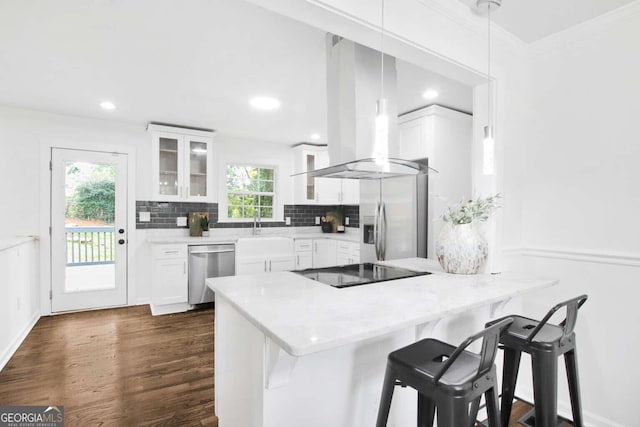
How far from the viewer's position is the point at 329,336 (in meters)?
0.98

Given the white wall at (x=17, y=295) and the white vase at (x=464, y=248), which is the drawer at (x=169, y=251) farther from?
the white vase at (x=464, y=248)

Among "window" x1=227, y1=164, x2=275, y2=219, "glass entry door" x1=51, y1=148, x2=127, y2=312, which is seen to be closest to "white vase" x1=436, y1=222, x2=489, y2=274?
"window" x1=227, y1=164, x2=275, y2=219

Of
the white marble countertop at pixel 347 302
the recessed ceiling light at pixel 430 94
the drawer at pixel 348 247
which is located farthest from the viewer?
the drawer at pixel 348 247

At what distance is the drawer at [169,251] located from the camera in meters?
3.89

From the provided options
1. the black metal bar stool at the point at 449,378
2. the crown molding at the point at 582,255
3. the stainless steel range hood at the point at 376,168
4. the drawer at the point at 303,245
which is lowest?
the black metal bar stool at the point at 449,378

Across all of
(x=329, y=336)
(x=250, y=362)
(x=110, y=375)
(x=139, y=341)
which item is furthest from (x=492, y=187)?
(x=139, y=341)

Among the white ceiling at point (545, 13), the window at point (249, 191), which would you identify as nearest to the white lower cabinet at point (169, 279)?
the window at point (249, 191)

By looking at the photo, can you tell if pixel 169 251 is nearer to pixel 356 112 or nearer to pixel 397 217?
pixel 397 217

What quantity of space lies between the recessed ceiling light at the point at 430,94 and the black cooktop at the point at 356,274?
1.74m

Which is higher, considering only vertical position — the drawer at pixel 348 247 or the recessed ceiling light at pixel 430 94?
the recessed ceiling light at pixel 430 94

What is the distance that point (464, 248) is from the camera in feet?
6.15

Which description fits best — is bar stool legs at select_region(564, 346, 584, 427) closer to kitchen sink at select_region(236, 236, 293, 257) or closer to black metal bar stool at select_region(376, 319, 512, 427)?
black metal bar stool at select_region(376, 319, 512, 427)

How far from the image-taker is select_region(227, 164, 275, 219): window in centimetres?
490

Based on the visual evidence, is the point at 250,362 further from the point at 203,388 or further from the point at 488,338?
the point at 203,388
